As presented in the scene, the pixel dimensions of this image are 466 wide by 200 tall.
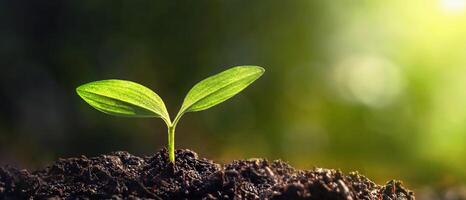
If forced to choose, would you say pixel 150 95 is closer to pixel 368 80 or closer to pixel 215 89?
pixel 215 89

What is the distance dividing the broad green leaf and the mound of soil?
0.08 m

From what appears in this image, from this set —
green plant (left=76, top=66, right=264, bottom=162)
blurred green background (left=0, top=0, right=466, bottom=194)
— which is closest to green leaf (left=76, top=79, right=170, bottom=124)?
green plant (left=76, top=66, right=264, bottom=162)

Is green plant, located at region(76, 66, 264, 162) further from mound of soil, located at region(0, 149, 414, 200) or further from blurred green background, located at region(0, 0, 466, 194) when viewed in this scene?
blurred green background, located at region(0, 0, 466, 194)

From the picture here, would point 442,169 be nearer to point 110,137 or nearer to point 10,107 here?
point 110,137

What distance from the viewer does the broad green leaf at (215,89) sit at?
2.77 feet

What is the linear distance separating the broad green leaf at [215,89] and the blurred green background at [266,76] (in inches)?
78.0

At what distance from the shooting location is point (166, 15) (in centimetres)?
332

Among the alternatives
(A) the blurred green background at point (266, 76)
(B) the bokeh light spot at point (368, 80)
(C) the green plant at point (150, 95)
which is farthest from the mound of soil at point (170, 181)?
(B) the bokeh light spot at point (368, 80)

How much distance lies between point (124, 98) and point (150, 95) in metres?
0.03

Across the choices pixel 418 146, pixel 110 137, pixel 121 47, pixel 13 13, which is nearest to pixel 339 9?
pixel 418 146

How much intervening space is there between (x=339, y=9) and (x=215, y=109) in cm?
88

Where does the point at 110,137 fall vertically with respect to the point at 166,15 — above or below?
below

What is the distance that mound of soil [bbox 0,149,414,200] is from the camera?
2.38 feet

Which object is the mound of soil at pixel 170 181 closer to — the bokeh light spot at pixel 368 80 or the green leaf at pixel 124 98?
the green leaf at pixel 124 98
